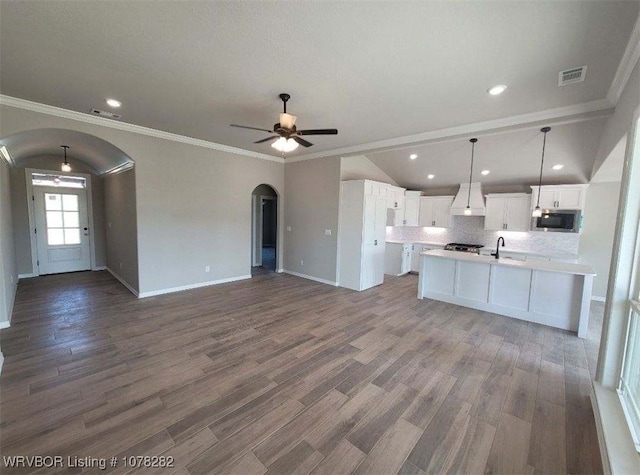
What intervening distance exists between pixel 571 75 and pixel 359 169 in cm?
410

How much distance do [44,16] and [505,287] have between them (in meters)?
6.40

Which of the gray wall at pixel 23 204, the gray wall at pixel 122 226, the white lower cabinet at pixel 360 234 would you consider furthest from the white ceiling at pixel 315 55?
the gray wall at pixel 23 204

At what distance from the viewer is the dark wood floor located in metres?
1.84

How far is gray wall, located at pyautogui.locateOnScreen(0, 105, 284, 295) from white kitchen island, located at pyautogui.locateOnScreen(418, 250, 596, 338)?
4239mm

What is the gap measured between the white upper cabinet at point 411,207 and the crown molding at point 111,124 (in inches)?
165

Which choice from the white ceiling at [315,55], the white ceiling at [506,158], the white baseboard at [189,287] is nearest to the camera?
the white ceiling at [315,55]

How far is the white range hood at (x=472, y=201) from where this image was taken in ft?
21.8

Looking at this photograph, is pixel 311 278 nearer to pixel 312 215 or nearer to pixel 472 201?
pixel 312 215

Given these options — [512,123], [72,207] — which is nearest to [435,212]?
[512,123]

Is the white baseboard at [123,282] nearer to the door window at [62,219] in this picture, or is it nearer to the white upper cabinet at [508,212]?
the door window at [62,219]

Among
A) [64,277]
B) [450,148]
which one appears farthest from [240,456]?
[64,277]

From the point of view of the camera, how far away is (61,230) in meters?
Result: 6.66

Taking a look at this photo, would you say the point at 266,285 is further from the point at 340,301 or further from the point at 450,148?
the point at 450,148

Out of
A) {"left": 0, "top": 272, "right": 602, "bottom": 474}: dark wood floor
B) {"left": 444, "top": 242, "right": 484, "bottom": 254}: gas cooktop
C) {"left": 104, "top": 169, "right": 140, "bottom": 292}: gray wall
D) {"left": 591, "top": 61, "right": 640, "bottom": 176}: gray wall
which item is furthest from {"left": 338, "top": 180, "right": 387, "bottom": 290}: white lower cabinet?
{"left": 104, "top": 169, "right": 140, "bottom": 292}: gray wall
